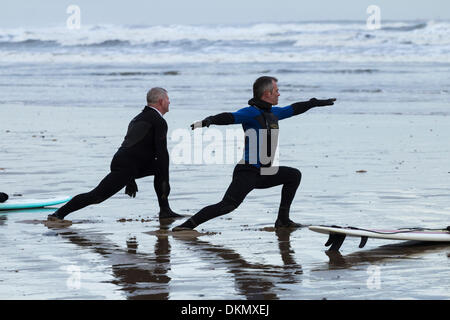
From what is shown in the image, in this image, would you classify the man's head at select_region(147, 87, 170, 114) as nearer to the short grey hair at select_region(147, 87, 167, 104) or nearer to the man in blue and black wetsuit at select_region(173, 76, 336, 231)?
the short grey hair at select_region(147, 87, 167, 104)

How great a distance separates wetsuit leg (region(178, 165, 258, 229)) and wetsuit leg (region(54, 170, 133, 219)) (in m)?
1.11

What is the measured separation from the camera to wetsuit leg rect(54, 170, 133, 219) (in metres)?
9.82

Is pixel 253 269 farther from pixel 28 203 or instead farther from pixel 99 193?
pixel 28 203

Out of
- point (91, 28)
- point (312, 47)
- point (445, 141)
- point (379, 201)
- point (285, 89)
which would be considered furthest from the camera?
point (91, 28)

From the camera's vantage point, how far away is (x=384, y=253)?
26.2 feet

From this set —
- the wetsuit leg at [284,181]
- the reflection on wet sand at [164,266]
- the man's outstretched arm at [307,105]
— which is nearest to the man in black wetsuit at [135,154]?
the reflection on wet sand at [164,266]

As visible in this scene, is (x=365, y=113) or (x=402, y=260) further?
(x=365, y=113)

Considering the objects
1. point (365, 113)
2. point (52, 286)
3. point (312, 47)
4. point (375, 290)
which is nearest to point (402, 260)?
point (375, 290)

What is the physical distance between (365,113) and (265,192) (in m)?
11.7

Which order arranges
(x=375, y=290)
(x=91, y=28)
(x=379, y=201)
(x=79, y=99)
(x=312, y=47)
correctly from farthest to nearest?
(x=91, y=28) < (x=312, y=47) < (x=79, y=99) < (x=379, y=201) < (x=375, y=290)

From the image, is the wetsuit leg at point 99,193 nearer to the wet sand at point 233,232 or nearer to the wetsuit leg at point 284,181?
the wet sand at point 233,232

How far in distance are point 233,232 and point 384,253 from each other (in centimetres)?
164
